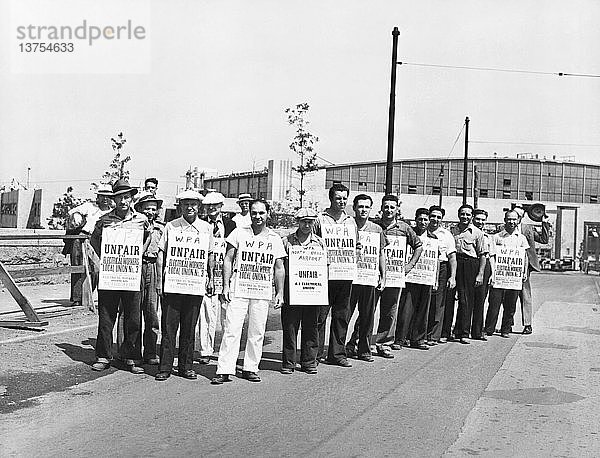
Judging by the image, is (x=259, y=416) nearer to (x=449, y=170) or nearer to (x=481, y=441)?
(x=481, y=441)

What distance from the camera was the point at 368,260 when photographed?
9734 millimetres

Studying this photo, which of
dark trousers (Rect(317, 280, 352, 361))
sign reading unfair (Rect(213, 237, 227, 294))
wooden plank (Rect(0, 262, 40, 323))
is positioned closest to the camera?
sign reading unfair (Rect(213, 237, 227, 294))

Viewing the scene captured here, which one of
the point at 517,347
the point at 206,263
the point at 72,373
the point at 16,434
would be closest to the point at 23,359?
the point at 72,373

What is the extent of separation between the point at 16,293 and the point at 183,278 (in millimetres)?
3747

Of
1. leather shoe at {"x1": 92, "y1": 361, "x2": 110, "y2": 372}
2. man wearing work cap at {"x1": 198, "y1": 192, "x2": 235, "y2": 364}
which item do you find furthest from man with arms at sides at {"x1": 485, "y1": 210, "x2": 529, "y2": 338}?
leather shoe at {"x1": 92, "y1": 361, "x2": 110, "y2": 372}

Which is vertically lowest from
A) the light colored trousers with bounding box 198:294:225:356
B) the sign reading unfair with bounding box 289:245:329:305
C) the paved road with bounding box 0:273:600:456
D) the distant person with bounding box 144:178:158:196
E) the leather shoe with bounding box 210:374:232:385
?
the paved road with bounding box 0:273:600:456

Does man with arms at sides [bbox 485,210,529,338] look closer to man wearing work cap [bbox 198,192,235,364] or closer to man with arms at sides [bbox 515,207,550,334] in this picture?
man with arms at sides [bbox 515,207,550,334]

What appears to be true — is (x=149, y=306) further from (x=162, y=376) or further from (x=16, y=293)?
(x=16, y=293)

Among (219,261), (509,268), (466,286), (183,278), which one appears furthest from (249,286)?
(509,268)

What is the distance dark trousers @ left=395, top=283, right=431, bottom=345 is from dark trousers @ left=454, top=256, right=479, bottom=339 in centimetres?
107

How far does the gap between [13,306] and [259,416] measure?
8.60 metres

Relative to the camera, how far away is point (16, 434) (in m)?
6.14

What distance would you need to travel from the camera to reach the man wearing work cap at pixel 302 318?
9039 mm

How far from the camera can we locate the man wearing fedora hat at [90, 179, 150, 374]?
8.86 m
